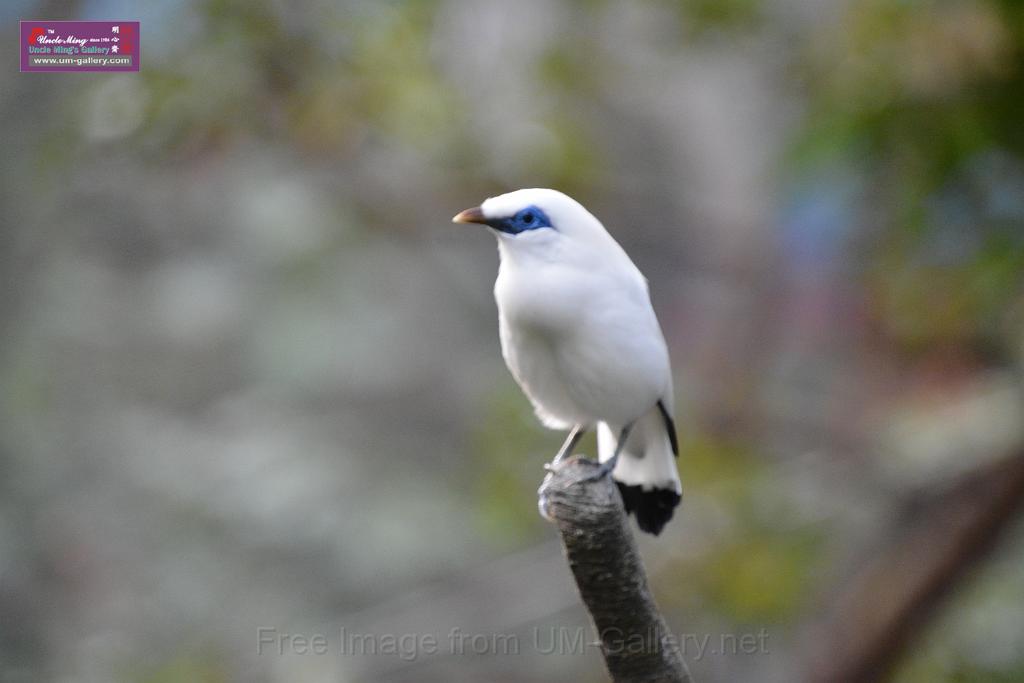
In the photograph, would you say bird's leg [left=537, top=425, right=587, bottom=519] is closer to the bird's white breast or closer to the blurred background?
the bird's white breast

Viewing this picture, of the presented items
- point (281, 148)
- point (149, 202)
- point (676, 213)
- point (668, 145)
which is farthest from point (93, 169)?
point (668, 145)

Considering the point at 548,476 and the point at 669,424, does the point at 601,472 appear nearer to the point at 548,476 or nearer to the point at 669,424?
→ the point at 548,476

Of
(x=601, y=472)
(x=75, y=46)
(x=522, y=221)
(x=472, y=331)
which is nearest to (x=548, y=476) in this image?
(x=601, y=472)

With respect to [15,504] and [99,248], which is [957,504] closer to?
[15,504]

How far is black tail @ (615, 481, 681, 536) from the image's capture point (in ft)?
12.8

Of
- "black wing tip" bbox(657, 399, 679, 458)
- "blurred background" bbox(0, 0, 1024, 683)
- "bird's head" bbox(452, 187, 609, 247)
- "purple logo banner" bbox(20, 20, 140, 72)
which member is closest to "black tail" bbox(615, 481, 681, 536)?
"black wing tip" bbox(657, 399, 679, 458)

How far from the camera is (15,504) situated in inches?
313

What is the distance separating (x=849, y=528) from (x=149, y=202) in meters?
5.38

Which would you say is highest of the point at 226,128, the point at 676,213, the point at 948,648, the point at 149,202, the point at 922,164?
the point at 149,202

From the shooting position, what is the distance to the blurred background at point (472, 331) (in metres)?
6.14

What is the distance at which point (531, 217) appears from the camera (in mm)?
3186

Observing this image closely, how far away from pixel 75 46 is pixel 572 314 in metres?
3.38

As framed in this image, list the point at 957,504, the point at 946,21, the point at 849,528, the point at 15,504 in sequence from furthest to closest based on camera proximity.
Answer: the point at 15,504 < the point at 849,528 < the point at 957,504 < the point at 946,21

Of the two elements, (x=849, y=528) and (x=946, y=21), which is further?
(x=849, y=528)
